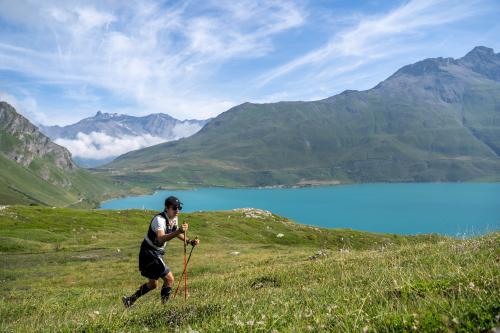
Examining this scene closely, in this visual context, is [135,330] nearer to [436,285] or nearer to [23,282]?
[436,285]

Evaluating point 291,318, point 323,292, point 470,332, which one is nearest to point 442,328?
point 470,332

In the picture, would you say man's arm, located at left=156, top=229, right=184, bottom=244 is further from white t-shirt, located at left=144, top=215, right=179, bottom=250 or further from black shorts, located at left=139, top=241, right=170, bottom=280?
black shorts, located at left=139, top=241, right=170, bottom=280

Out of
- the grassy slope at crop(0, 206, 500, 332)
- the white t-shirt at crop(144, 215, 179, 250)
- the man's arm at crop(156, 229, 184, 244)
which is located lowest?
the grassy slope at crop(0, 206, 500, 332)

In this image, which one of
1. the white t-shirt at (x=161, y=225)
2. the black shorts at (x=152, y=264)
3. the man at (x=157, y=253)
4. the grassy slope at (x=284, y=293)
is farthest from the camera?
the black shorts at (x=152, y=264)

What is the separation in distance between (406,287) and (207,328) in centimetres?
411

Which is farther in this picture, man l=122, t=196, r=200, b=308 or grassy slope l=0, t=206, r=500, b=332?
man l=122, t=196, r=200, b=308

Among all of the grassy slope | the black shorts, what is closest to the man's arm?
the black shorts

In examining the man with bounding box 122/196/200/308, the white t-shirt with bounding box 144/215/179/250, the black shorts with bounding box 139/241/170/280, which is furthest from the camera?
the black shorts with bounding box 139/241/170/280

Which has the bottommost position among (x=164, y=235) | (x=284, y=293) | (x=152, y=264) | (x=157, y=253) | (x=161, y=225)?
(x=284, y=293)

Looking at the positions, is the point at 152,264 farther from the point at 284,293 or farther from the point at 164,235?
the point at 284,293

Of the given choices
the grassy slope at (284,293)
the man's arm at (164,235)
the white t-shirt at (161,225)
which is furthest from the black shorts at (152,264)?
the grassy slope at (284,293)

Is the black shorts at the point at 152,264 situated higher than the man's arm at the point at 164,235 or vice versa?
the man's arm at the point at 164,235

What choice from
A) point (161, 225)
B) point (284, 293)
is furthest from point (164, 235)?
point (284, 293)

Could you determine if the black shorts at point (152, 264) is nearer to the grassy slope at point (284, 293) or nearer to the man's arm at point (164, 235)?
the man's arm at point (164, 235)
